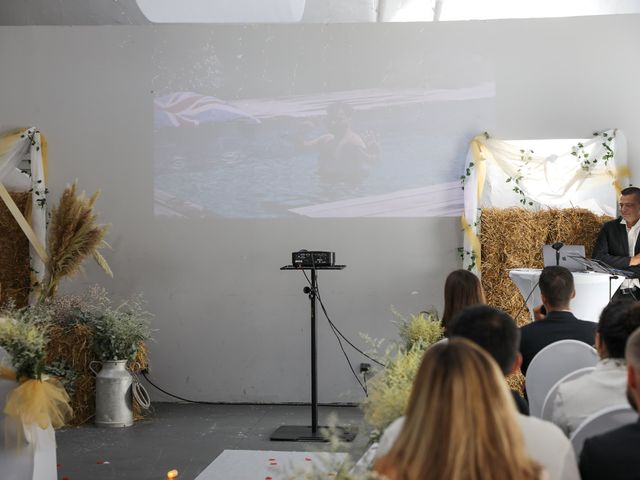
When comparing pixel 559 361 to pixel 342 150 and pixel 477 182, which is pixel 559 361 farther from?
pixel 342 150

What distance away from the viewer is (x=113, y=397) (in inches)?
248

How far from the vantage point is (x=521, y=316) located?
265 inches

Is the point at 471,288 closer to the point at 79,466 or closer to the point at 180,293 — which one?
the point at 79,466

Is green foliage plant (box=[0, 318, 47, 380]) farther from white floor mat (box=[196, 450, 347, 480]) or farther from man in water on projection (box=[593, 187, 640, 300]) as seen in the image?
man in water on projection (box=[593, 187, 640, 300])

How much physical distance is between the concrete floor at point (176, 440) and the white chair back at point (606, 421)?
229cm

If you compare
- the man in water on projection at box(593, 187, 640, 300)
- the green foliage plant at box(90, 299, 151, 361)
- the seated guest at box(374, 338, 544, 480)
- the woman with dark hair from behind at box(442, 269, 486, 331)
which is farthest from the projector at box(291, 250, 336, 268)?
the seated guest at box(374, 338, 544, 480)

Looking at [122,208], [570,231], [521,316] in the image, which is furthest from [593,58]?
[122,208]

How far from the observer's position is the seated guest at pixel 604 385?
2.51 m

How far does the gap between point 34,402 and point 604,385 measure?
2315 millimetres

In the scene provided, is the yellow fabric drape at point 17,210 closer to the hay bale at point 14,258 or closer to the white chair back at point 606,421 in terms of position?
the hay bale at point 14,258

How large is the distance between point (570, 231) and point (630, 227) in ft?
1.64

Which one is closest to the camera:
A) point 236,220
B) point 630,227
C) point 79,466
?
point 79,466

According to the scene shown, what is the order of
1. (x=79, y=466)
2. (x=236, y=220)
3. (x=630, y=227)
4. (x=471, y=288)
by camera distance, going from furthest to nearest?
(x=236, y=220) < (x=630, y=227) < (x=79, y=466) < (x=471, y=288)

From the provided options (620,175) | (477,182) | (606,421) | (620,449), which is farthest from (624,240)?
(620,449)
